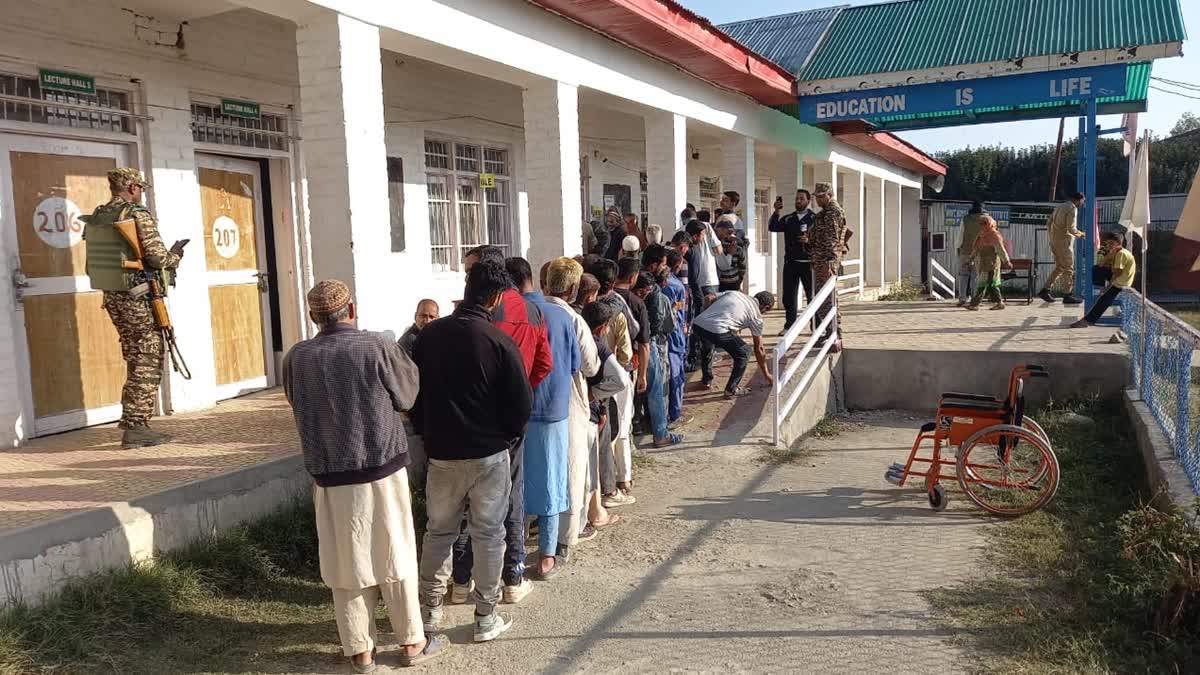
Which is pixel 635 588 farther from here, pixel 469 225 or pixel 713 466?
pixel 469 225

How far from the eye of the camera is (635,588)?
4.52 metres

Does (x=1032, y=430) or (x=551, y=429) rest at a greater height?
(x=551, y=429)

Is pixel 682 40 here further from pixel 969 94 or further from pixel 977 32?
pixel 977 32

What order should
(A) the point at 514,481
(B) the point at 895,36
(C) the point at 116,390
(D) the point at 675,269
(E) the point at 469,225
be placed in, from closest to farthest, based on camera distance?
(A) the point at 514,481 < (C) the point at 116,390 < (D) the point at 675,269 < (E) the point at 469,225 < (B) the point at 895,36

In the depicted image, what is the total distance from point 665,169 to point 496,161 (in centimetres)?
207

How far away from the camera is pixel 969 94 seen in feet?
35.3

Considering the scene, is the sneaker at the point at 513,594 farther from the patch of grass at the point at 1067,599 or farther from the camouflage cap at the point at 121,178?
the camouflage cap at the point at 121,178

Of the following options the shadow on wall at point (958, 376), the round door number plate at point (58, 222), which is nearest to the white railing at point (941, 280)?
the shadow on wall at point (958, 376)

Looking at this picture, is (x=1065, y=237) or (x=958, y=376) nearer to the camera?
(x=958, y=376)

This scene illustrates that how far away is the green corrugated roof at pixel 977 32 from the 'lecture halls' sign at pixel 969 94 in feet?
0.91

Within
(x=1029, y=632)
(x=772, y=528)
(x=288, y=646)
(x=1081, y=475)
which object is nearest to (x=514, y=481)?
(x=288, y=646)

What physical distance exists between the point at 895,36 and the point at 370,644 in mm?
11062

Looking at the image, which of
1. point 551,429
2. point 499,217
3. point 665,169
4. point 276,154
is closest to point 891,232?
point 665,169

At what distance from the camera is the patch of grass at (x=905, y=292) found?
18.4 m
